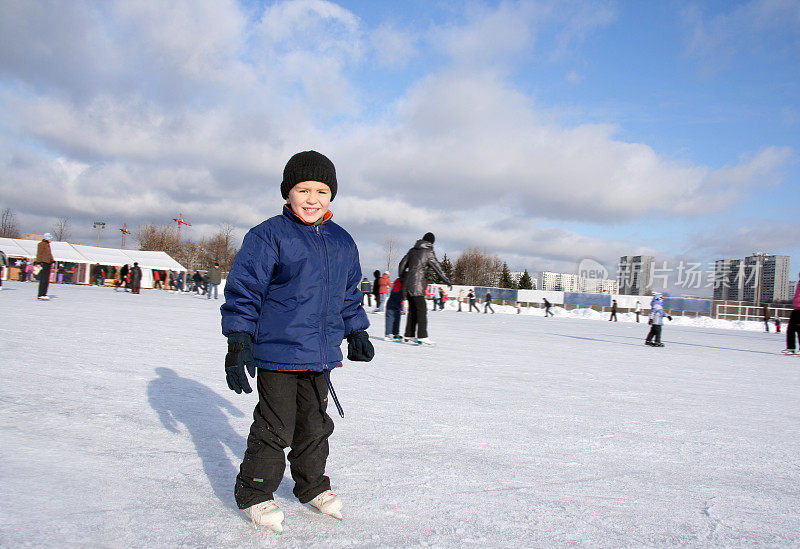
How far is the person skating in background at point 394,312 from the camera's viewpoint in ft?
28.9

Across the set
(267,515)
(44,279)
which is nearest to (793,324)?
(267,515)

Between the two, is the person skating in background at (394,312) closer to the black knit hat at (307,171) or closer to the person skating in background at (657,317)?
the person skating in background at (657,317)

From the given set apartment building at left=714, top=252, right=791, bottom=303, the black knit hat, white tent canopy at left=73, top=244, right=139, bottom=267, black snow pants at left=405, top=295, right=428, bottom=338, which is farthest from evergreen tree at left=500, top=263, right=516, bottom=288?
the black knit hat

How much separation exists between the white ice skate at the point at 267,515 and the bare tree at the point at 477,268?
7314 centimetres

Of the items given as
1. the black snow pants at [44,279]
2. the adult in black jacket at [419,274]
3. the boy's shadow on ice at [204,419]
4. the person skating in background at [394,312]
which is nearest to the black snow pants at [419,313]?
the adult in black jacket at [419,274]

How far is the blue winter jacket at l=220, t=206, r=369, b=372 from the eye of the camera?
5.85 feet

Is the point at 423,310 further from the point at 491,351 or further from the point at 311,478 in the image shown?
the point at 311,478

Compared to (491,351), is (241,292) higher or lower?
higher

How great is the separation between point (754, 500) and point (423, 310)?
19.3 feet

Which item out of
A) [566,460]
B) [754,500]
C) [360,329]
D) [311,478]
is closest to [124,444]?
[311,478]

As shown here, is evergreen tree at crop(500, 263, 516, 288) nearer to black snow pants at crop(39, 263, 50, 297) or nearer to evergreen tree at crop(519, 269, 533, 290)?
evergreen tree at crop(519, 269, 533, 290)

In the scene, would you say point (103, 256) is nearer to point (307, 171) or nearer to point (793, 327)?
point (793, 327)

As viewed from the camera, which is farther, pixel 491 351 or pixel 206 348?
pixel 491 351

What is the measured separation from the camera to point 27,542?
1.48 metres
